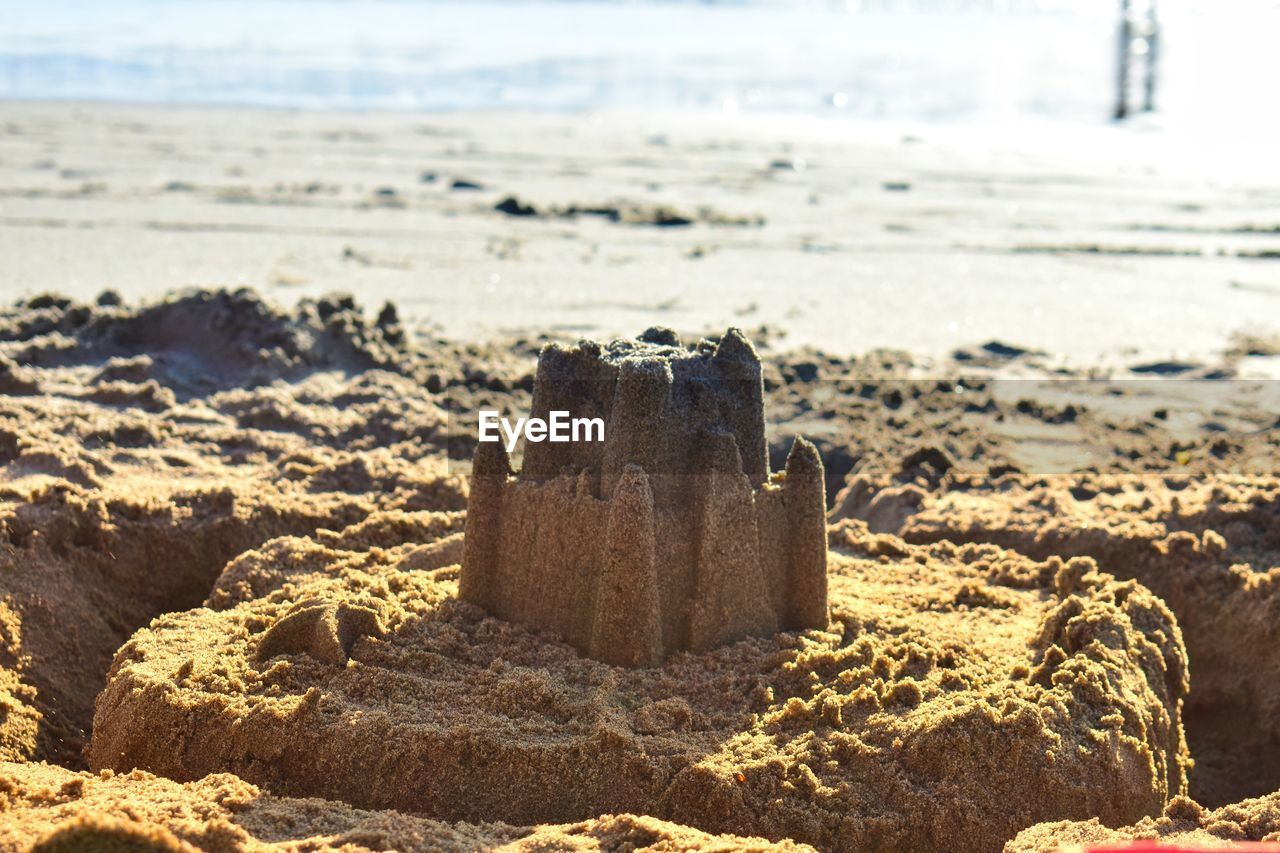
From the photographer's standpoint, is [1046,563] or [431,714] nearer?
[431,714]

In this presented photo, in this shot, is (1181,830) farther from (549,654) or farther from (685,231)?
(685,231)

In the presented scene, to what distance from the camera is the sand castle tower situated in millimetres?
3598

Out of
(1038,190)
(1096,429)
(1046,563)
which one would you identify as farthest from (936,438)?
(1038,190)

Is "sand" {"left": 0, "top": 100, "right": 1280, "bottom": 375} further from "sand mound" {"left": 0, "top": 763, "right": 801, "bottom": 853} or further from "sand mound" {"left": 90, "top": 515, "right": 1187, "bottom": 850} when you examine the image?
"sand mound" {"left": 0, "top": 763, "right": 801, "bottom": 853}

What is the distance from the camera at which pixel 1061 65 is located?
26734 millimetres

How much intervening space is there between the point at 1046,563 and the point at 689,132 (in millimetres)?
14634

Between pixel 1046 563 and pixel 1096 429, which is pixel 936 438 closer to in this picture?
pixel 1096 429

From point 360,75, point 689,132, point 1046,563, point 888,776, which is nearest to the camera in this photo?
point 888,776

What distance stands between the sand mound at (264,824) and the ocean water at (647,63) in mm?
16847

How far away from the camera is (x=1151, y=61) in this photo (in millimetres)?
22672

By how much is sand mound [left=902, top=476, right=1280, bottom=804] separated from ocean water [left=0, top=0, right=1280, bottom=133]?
13.9 meters

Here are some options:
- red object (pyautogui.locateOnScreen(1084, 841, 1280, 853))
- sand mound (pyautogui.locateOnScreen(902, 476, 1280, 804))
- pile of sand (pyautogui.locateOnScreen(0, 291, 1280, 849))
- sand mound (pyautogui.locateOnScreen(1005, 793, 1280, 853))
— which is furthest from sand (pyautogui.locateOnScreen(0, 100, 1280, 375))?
red object (pyautogui.locateOnScreen(1084, 841, 1280, 853))

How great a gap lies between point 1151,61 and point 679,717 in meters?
21.8

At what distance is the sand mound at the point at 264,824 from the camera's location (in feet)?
8.86
